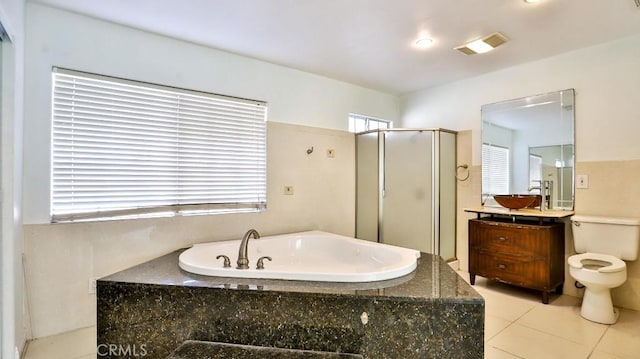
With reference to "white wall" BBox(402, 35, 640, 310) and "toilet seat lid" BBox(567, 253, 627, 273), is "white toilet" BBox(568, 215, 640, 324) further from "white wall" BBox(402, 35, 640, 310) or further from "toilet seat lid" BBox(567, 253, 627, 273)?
"white wall" BBox(402, 35, 640, 310)

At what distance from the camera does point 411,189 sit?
359 cm

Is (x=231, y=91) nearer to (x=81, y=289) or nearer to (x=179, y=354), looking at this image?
(x=81, y=289)

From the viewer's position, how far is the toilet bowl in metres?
2.34

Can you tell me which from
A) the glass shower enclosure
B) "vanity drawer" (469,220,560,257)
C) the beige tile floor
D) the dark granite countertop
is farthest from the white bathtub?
"vanity drawer" (469,220,560,257)

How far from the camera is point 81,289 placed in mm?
2232

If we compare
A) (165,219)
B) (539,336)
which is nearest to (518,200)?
(539,336)

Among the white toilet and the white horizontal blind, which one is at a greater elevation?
the white horizontal blind

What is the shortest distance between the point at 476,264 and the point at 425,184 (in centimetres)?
96

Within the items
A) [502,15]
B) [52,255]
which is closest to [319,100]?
[502,15]

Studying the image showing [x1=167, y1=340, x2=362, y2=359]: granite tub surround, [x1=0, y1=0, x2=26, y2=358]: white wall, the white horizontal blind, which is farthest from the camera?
the white horizontal blind

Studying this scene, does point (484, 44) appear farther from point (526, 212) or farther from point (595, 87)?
point (526, 212)

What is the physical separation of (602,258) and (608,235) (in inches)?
7.4

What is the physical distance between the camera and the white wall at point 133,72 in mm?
2088

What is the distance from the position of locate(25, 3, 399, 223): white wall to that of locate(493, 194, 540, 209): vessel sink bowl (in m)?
1.89
